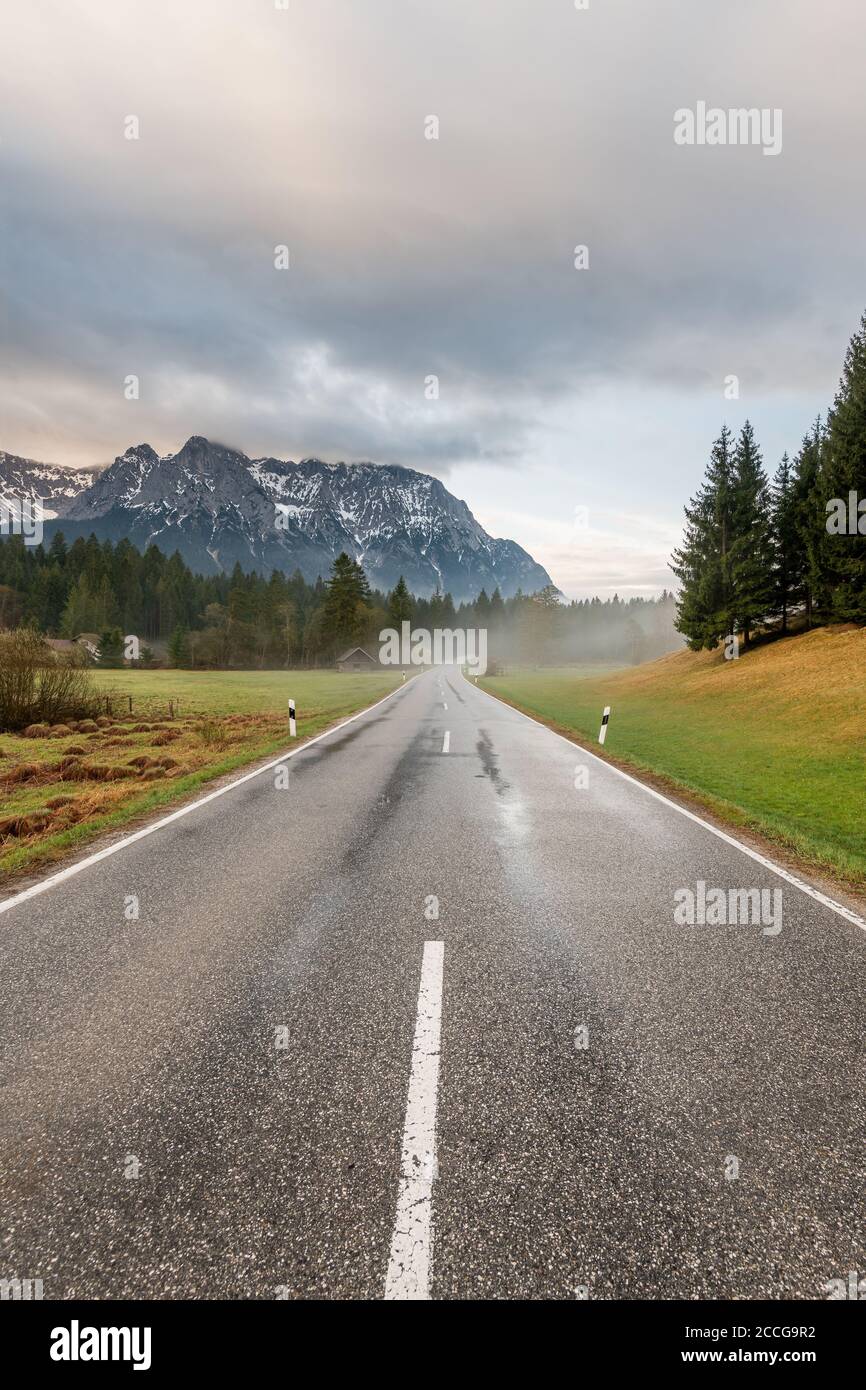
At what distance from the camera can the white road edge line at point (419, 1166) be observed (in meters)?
1.98

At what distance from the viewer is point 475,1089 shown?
293cm

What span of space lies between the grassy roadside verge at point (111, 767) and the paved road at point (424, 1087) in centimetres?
234

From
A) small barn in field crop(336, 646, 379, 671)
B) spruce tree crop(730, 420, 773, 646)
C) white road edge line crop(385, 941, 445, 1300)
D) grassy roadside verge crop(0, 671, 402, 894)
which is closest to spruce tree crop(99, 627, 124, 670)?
small barn in field crop(336, 646, 379, 671)

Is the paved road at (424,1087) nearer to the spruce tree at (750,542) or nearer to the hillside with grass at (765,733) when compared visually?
the hillside with grass at (765,733)

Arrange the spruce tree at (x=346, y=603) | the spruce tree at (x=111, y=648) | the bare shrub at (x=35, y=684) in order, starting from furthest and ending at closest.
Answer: the spruce tree at (x=346, y=603) < the spruce tree at (x=111, y=648) < the bare shrub at (x=35, y=684)

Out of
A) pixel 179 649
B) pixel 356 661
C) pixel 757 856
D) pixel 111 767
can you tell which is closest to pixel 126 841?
pixel 111 767

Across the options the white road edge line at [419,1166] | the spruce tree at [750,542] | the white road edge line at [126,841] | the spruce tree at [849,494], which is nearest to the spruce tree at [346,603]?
the spruce tree at [750,542]

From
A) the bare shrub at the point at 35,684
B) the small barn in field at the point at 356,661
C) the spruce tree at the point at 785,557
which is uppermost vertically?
the spruce tree at the point at 785,557

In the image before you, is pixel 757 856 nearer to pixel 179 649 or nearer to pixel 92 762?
pixel 92 762

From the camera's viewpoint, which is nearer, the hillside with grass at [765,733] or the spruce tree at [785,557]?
the hillside with grass at [765,733]

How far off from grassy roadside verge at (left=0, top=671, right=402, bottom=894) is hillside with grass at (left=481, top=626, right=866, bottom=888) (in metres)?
9.47

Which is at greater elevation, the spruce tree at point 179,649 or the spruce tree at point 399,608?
the spruce tree at point 399,608

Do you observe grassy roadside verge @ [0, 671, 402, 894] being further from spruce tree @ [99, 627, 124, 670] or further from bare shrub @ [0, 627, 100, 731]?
spruce tree @ [99, 627, 124, 670]
